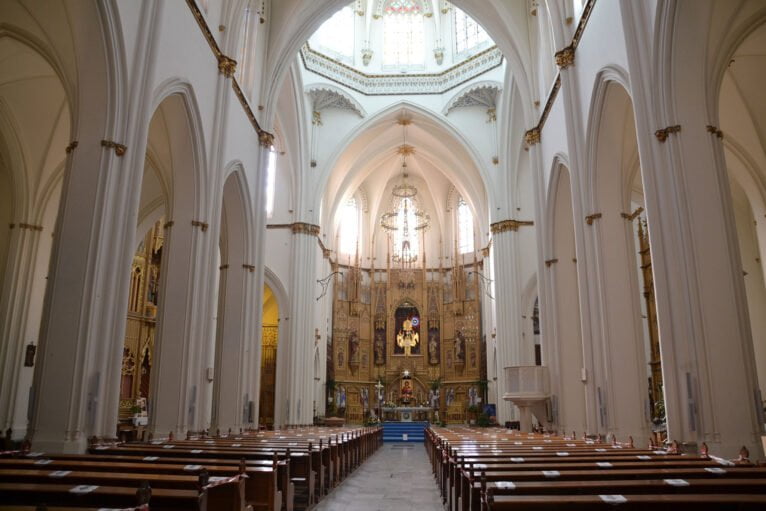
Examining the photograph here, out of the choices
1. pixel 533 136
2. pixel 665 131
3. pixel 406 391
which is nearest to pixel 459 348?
pixel 406 391

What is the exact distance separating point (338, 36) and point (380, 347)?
17.4 metres

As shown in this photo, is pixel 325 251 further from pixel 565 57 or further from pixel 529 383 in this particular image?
pixel 565 57

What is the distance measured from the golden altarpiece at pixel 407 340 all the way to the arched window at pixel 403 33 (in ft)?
38.3

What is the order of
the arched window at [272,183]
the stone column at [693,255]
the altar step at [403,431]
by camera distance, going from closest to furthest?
the stone column at [693,255]
the arched window at [272,183]
the altar step at [403,431]

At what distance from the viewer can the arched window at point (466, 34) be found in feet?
95.5

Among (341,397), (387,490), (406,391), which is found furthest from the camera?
(406,391)

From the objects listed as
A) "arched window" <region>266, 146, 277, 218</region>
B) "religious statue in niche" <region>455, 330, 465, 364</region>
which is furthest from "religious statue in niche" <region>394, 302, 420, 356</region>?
"arched window" <region>266, 146, 277, 218</region>

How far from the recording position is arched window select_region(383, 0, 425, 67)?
31.1m

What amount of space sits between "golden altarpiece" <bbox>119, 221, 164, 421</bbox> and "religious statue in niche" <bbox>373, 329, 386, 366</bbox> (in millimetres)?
15658

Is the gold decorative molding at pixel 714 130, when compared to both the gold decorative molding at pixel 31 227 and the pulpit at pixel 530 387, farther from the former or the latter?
the gold decorative molding at pixel 31 227

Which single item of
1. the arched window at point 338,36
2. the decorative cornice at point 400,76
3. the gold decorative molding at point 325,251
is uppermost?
the arched window at point 338,36

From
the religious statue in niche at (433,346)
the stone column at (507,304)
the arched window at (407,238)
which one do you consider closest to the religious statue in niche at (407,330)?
the religious statue in niche at (433,346)

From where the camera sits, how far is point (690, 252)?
29.4 feet

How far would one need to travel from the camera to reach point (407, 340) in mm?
36906
